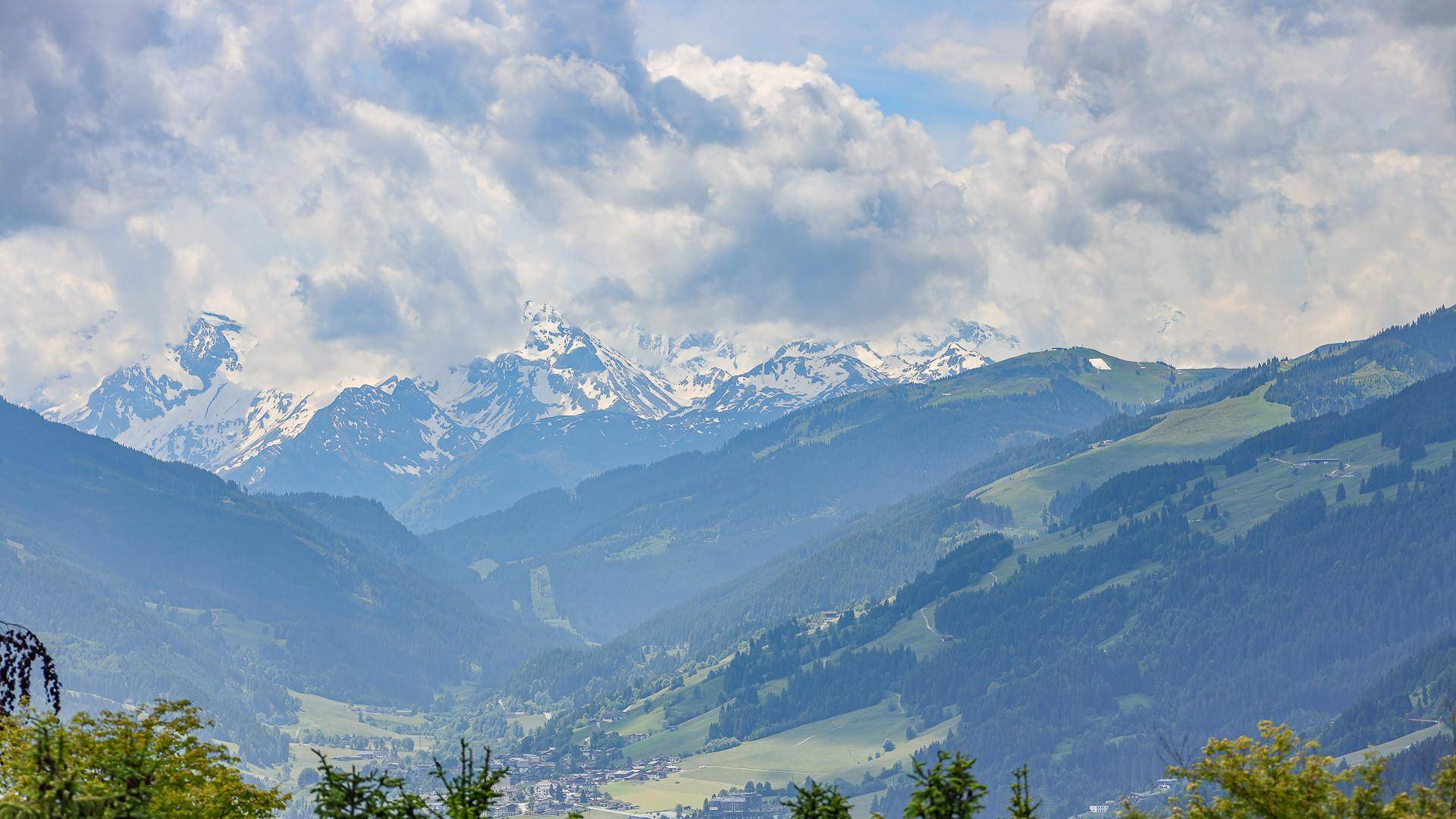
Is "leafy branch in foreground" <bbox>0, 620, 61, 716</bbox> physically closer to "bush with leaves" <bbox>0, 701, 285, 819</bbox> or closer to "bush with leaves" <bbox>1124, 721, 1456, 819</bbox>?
"bush with leaves" <bbox>0, 701, 285, 819</bbox>

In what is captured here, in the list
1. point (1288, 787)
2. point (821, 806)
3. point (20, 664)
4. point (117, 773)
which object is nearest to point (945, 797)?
point (821, 806)

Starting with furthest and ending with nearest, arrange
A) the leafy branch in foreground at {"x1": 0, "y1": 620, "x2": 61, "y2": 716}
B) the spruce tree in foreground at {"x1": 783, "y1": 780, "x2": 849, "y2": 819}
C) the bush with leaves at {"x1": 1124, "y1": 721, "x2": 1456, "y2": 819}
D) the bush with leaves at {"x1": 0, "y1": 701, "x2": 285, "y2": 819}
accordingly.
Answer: the bush with leaves at {"x1": 1124, "y1": 721, "x2": 1456, "y2": 819}
the spruce tree in foreground at {"x1": 783, "y1": 780, "x2": 849, "y2": 819}
the bush with leaves at {"x1": 0, "y1": 701, "x2": 285, "y2": 819}
the leafy branch in foreground at {"x1": 0, "y1": 620, "x2": 61, "y2": 716}

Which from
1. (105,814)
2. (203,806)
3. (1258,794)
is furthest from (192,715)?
(1258,794)

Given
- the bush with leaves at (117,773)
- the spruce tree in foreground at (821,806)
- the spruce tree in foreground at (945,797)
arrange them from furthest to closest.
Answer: the spruce tree in foreground at (821,806) → the spruce tree in foreground at (945,797) → the bush with leaves at (117,773)

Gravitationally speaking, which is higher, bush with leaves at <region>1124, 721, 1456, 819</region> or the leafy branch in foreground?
→ the leafy branch in foreground

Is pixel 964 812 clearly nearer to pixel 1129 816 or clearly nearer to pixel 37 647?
pixel 1129 816

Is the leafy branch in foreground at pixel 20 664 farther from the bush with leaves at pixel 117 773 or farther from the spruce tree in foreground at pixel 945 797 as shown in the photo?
the spruce tree in foreground at pixel 945 797

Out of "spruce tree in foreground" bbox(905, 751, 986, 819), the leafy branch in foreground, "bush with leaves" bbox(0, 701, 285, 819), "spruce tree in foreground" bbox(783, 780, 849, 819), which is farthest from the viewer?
"spruce tree in foreground" bbox(783, 780, 849, 819)

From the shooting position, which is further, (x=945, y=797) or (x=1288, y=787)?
(x=1288, y=787)

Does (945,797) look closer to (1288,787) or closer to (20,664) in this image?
(1288,787)

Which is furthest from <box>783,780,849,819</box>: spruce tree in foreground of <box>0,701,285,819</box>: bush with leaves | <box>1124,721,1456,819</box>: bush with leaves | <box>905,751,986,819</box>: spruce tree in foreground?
<box>0,701,285,819</box>: bush with leaves

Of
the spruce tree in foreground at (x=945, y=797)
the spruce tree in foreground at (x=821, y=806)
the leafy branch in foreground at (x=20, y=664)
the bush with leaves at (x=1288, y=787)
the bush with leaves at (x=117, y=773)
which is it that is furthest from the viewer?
the bush with leaves at (x=1288, y=787)

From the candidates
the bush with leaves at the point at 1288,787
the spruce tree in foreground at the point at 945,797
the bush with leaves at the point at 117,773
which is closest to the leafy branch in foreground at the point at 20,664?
the bush with leaves at the point at 117,773

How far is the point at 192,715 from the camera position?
85.3 metres
